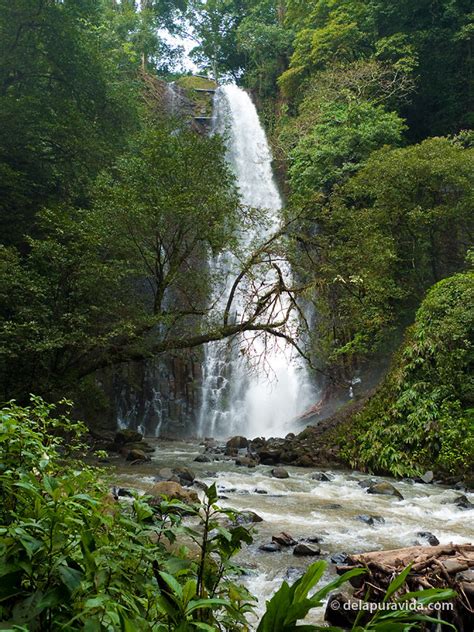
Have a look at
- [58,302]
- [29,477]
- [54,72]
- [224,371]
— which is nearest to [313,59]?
[54,72]

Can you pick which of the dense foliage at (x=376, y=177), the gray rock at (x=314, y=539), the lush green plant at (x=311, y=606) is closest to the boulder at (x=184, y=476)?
the gray rock at (x=314, y=539)

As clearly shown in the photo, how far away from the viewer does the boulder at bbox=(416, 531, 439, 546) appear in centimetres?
541

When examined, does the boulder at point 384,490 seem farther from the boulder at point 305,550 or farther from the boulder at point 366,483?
the boulder at point 305,550

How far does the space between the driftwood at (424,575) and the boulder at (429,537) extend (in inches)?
79.3

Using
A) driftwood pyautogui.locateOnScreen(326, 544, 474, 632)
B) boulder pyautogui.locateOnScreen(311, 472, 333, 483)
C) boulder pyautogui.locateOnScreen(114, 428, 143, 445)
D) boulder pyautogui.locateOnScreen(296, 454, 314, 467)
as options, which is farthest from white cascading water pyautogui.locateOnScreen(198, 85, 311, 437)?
driftwood pyautogui.locateOnScreen(326, 544, 474, 632)

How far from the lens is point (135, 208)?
408 inches

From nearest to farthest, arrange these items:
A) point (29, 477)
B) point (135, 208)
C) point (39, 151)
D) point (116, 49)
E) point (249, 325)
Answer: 1. point (29, 477)
2. point (135, 208)
3. point (249, 325)
4. point (39, 151)
5. point (116, 49)

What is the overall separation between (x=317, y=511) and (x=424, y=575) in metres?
3.99

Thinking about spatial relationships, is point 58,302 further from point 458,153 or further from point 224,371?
point 458,153

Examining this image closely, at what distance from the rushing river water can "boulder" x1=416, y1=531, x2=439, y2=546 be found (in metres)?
0.07

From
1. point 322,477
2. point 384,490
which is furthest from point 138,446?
point 384,490

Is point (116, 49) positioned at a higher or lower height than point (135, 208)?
higher

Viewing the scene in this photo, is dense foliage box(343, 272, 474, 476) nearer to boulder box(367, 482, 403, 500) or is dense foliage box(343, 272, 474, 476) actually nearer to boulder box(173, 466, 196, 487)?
boulder box(367, 482, 403, 500)

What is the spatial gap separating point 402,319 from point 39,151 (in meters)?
11.2
